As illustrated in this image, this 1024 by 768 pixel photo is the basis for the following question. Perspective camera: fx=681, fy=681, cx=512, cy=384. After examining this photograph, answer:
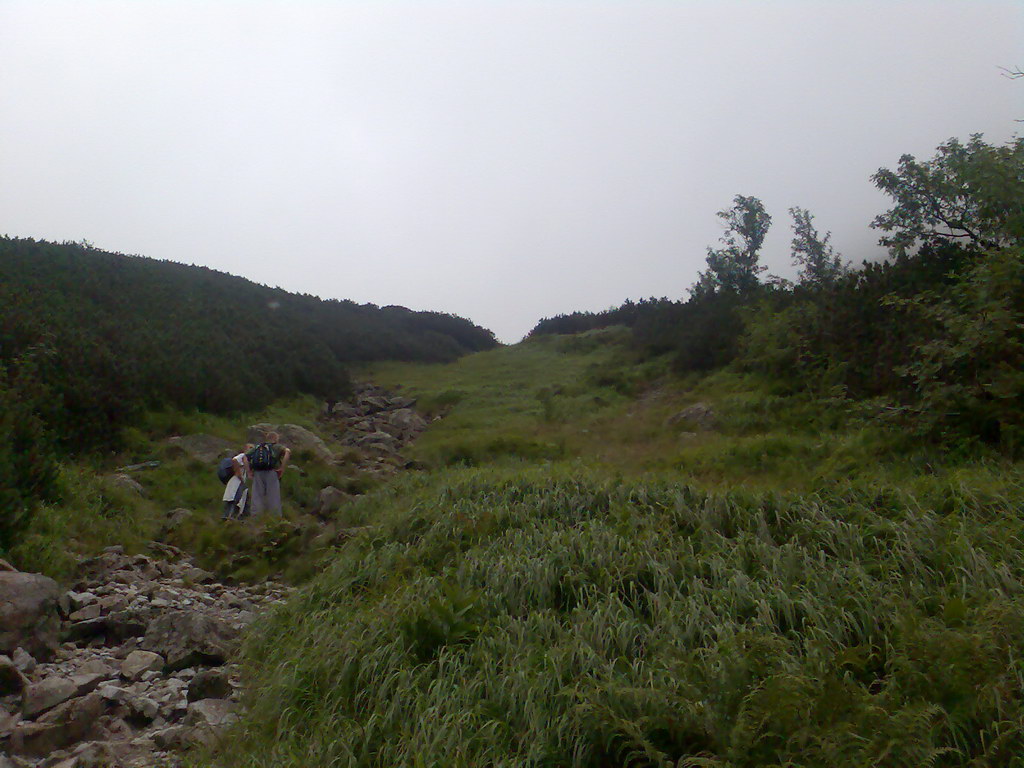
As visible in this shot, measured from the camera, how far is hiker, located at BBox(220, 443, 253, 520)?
9.33 meters

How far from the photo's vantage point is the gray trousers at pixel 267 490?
31.3 ft

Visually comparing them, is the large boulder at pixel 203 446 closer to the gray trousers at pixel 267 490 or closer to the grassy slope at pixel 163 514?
the grassy slope at pixel 163 514

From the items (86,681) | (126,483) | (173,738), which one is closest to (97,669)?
(86,681)

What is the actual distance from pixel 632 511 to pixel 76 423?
8.18 metres

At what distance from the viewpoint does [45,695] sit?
419cm

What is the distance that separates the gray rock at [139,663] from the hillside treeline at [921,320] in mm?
7610

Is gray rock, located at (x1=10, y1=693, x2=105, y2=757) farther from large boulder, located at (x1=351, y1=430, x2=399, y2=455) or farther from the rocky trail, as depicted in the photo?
large boulder, located at (x1=351, y1=430, x2=399, y2=455)

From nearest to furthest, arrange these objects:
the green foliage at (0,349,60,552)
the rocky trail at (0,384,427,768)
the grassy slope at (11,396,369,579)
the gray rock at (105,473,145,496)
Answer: the rocky trail at (0,384,427,768) → the green foliage at (0,349,60,552) → the grassy slope at (11,396,369,579) → the gray rock at (105,473,145,496)

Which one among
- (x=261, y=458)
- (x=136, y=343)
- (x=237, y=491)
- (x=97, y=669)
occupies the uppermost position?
(x=136, y=343)

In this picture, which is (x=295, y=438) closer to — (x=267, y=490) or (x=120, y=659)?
(x=267, y=490)

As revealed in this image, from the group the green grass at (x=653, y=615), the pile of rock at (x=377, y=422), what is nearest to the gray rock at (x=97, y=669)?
the green grass at (x=653, y=615)

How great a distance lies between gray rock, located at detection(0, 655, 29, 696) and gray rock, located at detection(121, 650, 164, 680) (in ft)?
2.02

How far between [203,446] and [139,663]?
6.90m

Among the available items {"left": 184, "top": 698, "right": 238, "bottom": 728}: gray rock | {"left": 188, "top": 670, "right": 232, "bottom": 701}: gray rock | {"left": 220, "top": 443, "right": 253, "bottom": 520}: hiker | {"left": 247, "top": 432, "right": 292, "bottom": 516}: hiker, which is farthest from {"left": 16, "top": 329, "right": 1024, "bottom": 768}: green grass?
{"left": 247, "top": 432, "right": 292, "bottom": 516}: hiker
